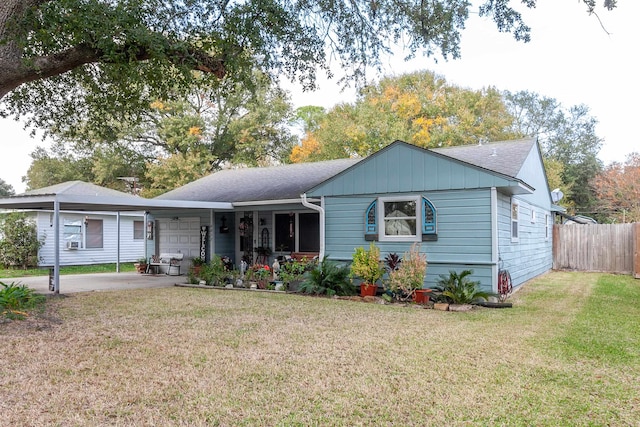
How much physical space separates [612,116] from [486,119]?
14.3 m

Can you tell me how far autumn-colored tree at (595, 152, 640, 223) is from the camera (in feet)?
78.3

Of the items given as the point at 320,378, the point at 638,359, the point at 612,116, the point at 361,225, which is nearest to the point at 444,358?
the point at 320,378

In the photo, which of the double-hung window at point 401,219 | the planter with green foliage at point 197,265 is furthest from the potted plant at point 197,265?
the double-hung window at point 401,219

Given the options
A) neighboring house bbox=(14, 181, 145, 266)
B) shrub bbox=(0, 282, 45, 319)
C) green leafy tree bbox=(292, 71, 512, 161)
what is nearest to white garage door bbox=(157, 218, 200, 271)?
neighboring house bbox=(14, 181, 145, 266)

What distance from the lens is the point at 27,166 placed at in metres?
32.8

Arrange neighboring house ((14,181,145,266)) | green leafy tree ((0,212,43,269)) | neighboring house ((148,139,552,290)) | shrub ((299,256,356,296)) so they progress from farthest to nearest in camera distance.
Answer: neighboring house ((14,181,145,266)), green leafy tree ((0,212,43,269)), shrub ((299,256,356,296)), neighboring house ((148,139,552,290))

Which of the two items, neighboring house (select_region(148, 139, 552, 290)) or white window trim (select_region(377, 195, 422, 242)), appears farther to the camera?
white window trim (select_region(377, 195, 422, 242))

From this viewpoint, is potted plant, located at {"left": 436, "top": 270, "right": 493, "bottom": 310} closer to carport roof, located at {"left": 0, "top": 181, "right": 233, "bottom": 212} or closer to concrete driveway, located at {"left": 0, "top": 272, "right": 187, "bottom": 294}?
carport roof, located at {"left": 0, "top": 181, "right": 233, "bottom": 212}

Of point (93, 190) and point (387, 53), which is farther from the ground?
point (387, 53)

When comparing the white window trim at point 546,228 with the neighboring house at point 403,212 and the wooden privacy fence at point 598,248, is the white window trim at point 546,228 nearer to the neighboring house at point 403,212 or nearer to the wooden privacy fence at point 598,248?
the neighboring house at point 403,212

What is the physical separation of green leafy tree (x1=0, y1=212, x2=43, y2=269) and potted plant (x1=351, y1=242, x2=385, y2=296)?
1234cm

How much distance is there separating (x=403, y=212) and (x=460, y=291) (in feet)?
6.83

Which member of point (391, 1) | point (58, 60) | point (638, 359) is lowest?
point (638, 359)

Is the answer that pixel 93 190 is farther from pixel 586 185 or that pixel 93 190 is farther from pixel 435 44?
pixel 586 185
